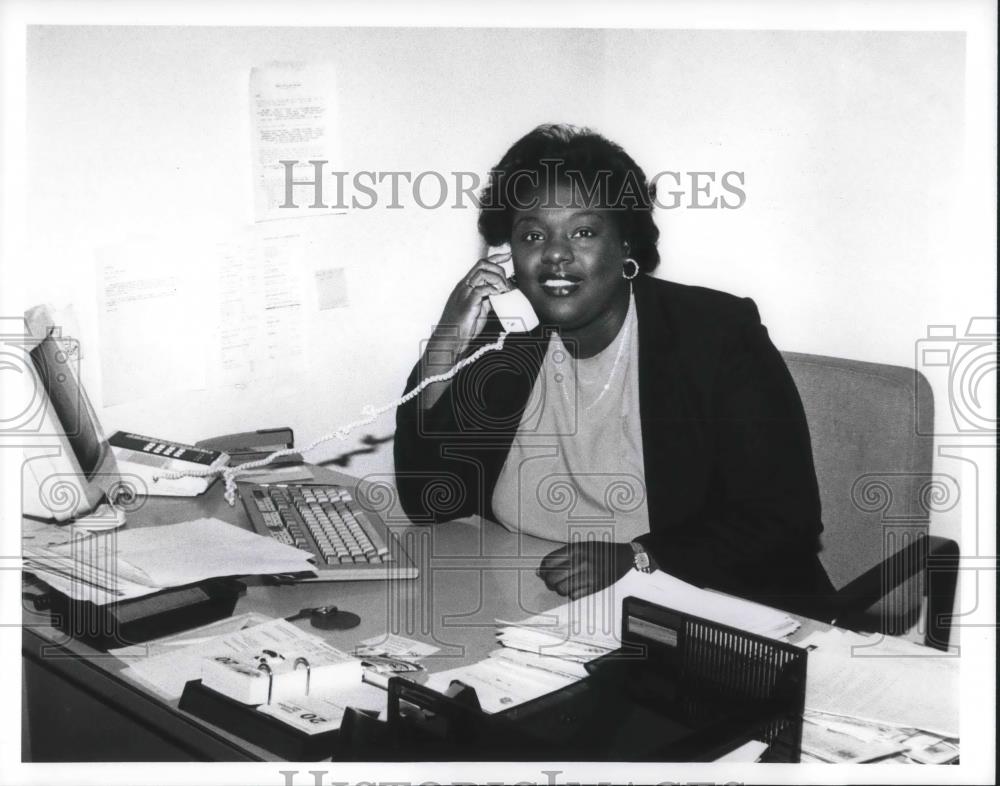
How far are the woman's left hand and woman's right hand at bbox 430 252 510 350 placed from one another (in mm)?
421

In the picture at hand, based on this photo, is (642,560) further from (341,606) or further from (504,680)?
(341,606)

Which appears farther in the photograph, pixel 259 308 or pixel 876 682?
pixel 259 308

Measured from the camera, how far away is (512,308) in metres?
1.83

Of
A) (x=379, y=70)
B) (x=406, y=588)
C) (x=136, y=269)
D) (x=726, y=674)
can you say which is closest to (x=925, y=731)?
(x=726, y=674)

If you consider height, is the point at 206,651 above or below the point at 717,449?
below

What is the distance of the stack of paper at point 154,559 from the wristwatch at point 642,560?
0.58 m

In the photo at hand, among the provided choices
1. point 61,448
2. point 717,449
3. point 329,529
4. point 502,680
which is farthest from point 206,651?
point 717,449

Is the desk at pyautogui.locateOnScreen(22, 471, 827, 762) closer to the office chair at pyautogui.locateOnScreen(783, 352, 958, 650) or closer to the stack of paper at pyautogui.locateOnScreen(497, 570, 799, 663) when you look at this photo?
the stack of paper at pyautogui.locateOnScreen(497, 570, 799, 663)

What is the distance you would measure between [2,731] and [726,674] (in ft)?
4.47

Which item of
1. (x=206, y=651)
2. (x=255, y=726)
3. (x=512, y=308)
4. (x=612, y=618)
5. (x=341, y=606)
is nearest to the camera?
(x=255, y=726)

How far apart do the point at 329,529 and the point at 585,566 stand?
1.54 feet

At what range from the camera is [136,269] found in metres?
1.88

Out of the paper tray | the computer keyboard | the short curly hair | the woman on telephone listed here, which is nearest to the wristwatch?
the woman on telephone

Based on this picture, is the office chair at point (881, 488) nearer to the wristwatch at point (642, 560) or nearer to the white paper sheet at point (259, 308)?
the wristwatch at point (642, 560)
